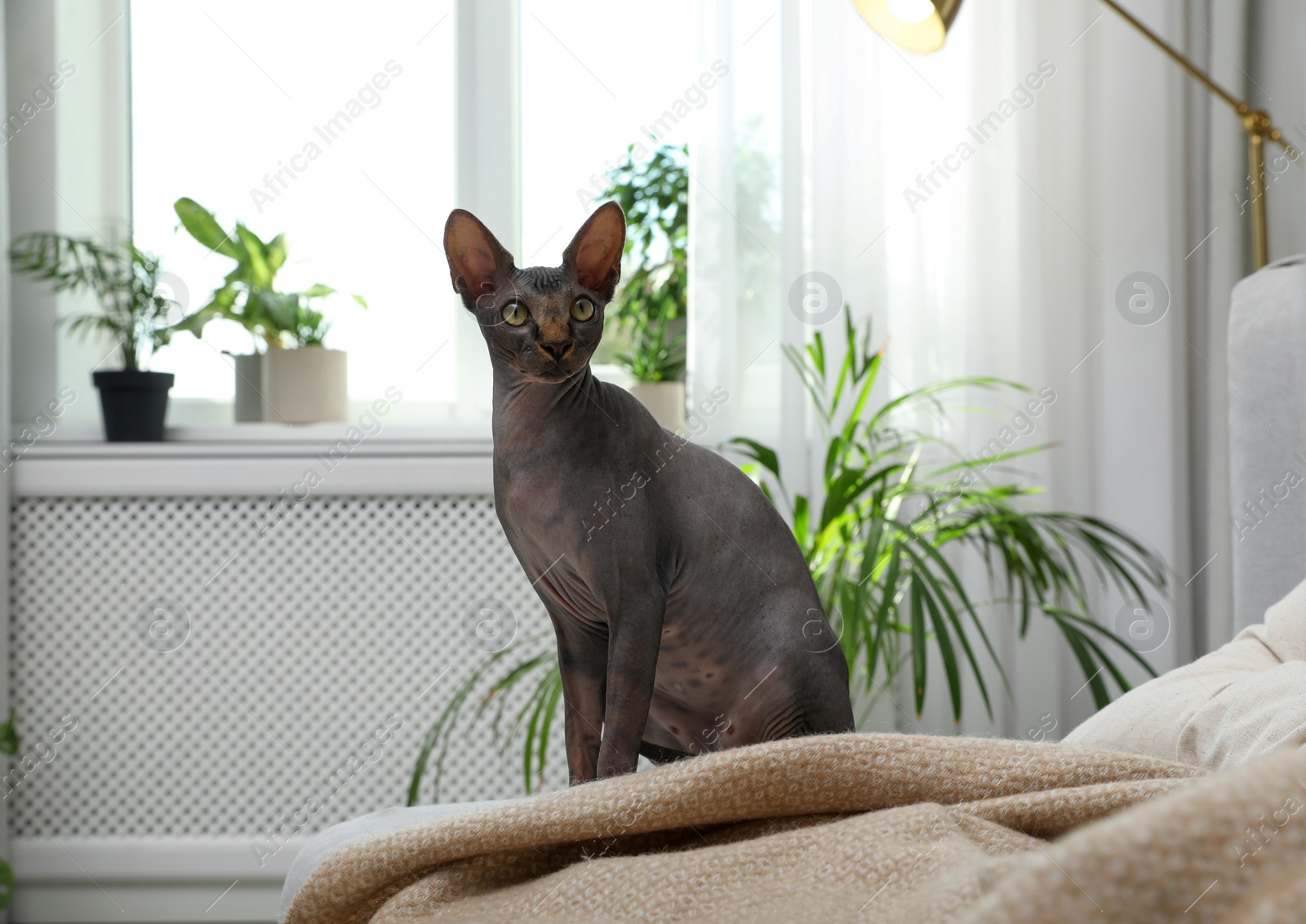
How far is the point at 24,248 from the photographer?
80.8 inches

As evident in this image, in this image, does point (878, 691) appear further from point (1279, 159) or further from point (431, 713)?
point (1279, 159)

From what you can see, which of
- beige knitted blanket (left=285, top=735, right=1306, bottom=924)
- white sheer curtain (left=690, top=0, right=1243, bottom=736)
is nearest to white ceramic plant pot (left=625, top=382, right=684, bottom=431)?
white sheer curtain (left=690, top=0, right=1243, bottom=736)

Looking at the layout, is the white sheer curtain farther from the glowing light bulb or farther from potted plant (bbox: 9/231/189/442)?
potted plant (bbox: 9/231/189/442)

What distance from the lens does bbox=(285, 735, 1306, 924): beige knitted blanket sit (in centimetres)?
36

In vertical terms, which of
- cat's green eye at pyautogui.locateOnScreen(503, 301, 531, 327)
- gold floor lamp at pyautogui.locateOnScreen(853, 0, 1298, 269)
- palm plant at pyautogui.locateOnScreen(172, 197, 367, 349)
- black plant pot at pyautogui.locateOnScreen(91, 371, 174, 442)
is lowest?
black plant pot at pyautogui.locateOnScreen(91, 371, 174, 442)

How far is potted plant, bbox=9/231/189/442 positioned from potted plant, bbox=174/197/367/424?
0.10 meters

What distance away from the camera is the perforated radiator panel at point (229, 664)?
6.27 feet

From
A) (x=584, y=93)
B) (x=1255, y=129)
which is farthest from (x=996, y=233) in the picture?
(x=584, y=93)

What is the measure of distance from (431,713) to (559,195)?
118 cm

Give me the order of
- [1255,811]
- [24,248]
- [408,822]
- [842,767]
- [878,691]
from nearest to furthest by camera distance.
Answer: [1255,811], [842,767], [408,822], [878,691], [24,248]

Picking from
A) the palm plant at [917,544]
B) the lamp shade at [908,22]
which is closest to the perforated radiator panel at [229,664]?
the palm plant at [917,544]

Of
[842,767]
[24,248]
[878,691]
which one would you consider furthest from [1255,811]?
[24,248]

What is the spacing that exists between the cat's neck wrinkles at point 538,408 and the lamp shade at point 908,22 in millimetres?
996

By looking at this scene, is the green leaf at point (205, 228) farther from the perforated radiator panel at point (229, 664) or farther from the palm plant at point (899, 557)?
the palm plant at point (899, 557)
